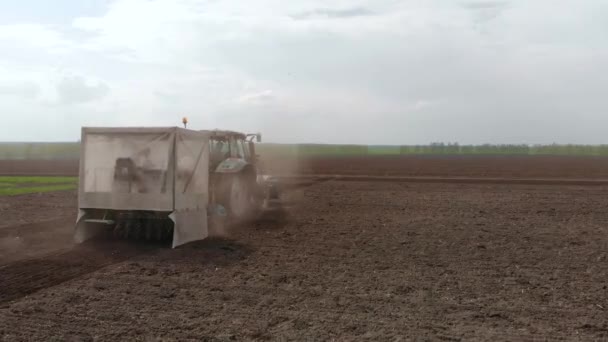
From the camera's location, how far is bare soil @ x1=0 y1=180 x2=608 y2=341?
598 cm

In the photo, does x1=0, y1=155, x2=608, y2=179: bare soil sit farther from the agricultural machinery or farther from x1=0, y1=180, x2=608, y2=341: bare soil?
x1=0, y1=180, x2=608, y2=341: bare soil

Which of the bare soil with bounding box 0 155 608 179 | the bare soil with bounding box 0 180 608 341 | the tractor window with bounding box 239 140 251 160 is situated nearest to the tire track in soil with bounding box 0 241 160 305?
the bare soil with bounding box 0 180 608 341

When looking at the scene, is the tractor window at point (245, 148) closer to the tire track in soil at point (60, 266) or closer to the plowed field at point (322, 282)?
the plowed field at point (322, 282)

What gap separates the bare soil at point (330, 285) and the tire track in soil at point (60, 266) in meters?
0.03

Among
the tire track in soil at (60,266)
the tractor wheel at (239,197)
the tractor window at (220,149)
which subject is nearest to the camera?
the tire track in soil at (60,266)

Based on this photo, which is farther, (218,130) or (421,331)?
(218,130)

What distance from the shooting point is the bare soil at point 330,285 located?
5980 millimetres

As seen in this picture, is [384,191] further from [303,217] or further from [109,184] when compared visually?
[109,184]

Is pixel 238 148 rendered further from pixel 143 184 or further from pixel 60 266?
pixel 60 266

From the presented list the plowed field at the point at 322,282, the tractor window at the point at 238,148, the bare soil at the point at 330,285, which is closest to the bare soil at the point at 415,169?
the tractor window at the point at 238,148

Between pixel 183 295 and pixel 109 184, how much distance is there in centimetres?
441

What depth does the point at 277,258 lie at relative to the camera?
9703 millimetres

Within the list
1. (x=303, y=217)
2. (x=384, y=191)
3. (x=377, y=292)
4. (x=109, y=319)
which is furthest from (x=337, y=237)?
(x=384, y=191)

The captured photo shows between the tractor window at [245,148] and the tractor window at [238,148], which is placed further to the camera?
the tractor window at [245,148]
